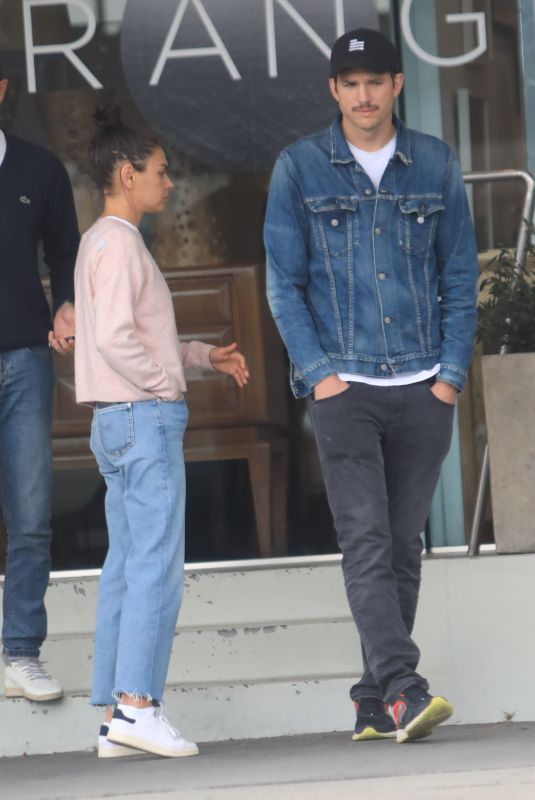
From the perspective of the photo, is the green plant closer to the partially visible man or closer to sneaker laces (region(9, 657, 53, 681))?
the partially visible man

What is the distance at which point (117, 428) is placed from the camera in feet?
13.4

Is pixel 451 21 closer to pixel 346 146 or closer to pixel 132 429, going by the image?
pixel 346 146

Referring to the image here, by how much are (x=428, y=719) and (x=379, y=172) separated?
4.57ft

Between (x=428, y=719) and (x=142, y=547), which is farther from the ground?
(x=142, y=547)

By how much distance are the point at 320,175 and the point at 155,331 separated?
584mm

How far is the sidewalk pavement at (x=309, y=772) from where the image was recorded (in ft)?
11.8

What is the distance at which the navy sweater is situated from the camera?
15.0 ft

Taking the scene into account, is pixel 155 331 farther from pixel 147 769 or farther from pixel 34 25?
pixel 34 25

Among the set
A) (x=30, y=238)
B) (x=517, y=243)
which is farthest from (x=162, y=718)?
(x=517, y=243)

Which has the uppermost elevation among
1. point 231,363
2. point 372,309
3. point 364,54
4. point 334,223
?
point 364,54

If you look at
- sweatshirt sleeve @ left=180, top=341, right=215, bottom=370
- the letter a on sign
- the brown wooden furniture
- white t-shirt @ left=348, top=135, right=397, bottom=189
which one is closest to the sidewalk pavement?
sweatshirt sleeve @ left=180, top=341, right=215, bottom=370

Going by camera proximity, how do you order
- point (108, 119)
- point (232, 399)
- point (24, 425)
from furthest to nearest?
point (232, 399) < point (24, 425) < point (108, 119)

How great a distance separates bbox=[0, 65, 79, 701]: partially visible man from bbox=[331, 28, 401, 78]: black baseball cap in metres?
1.04

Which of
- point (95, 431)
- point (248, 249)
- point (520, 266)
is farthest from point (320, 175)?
point (248, 249)
